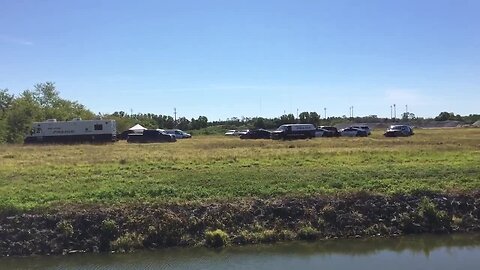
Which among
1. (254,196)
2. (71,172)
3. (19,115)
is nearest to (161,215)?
(254,196)

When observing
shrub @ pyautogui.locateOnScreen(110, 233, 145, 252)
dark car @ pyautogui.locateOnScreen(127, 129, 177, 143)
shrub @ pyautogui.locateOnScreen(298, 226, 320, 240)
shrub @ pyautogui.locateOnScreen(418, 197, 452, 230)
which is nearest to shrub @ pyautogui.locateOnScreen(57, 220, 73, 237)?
shrub @ pyautogui.locateOnScreen(110, 233, 145, 252)

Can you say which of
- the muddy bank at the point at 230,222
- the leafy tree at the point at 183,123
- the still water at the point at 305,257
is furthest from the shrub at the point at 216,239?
the leafy tree at the point at 183,123

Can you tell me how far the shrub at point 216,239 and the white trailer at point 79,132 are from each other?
46.5 m

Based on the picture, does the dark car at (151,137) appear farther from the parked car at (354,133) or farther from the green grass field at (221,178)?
the green grass field at (221,178)

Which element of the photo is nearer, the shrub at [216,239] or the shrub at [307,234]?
the shrub at [216,239]

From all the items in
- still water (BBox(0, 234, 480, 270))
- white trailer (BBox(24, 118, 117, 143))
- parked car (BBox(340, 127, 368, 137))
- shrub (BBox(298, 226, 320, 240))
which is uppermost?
white trailer (BBox(24, 118, 117, 143))

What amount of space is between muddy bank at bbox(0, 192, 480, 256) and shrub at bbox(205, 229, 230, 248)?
26mm

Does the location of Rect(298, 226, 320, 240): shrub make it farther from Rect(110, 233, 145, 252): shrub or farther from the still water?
Rect(110, 233, 145, 252): shrub

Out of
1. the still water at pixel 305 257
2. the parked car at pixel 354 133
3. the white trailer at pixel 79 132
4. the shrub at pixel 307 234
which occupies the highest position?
the white trailer at pixel 79 132

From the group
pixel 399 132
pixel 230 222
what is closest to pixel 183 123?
pixel 399 132

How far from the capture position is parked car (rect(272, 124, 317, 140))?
62438 millimetres

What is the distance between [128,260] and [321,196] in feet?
23.1

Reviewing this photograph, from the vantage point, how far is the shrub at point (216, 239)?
16250 millimetres

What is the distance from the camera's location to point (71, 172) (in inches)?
976
